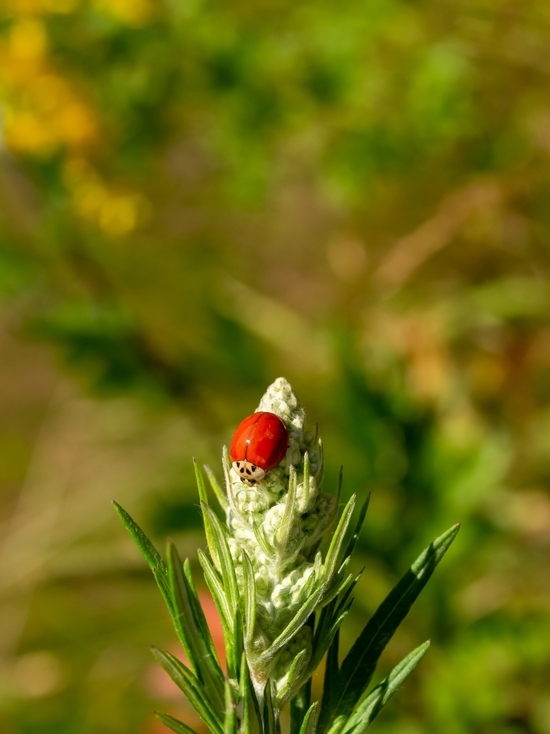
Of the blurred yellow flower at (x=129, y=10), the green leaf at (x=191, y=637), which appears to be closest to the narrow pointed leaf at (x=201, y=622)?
the green leaf at (x=191, y=637)

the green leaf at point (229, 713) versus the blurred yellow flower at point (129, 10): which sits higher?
the blurred yellow flower at point (129, 10)

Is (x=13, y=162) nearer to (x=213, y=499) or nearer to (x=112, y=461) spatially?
(x=213, y=499)

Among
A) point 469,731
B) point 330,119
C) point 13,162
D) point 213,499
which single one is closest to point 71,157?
point 13,162

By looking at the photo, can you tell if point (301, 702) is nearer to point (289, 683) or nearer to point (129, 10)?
point (289, 683)

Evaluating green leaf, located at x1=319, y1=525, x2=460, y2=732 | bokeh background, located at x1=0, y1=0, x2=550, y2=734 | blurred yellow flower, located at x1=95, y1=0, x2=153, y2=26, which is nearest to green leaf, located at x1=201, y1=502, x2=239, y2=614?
green leaf, located at x1=319, y1=525, x2=460, y2=732

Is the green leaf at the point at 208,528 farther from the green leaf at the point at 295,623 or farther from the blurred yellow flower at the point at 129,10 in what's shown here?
the blurred yellow flower at the point at 129,10

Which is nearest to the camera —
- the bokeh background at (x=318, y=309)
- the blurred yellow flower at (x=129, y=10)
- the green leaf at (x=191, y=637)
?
the green leaf at (x=191, y=637)
